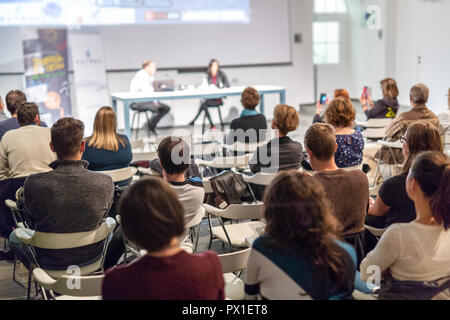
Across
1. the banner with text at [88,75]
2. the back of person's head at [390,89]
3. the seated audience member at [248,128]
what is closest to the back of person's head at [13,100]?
the seated audience member at [248,128]

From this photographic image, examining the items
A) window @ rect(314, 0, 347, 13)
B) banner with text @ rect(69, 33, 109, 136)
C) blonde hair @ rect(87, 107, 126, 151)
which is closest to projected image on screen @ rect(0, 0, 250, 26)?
banner with text @ rect(69, 33, 109, 136)

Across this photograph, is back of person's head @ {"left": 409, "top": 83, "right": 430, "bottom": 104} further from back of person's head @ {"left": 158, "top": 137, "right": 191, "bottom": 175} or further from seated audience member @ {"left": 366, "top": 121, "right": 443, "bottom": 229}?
back of person's head @ {"left": 158, "top": 137, "right": 191, "bottom": 175}

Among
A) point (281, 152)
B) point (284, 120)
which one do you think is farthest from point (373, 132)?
point (281, 152)

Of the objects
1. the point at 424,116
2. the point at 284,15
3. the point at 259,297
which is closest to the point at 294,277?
the point at 259,297

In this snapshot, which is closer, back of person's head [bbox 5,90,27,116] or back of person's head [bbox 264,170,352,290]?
back of person's head [bbox 264,170,352,290]

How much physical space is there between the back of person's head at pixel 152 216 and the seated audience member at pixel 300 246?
0.33 meters

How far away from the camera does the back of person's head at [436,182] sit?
1.93 m

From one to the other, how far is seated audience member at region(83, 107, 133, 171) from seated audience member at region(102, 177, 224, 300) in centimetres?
234

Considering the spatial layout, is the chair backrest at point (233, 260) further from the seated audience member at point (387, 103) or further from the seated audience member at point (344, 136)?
the seated audience member at point (387, 103)

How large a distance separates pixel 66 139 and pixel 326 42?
34.6 ft

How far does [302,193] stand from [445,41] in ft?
30.0

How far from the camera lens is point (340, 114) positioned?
3.89 m

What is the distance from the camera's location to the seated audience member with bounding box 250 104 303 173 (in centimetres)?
377

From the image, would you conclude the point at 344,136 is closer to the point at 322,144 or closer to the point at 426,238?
the point at 322,144
